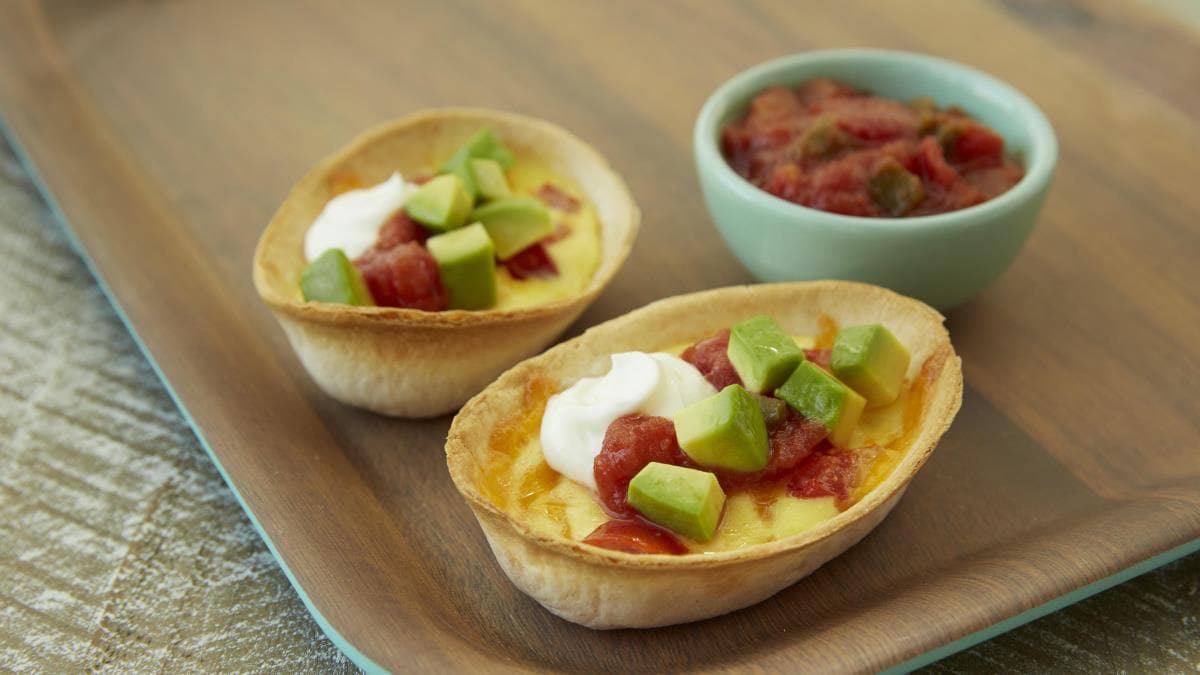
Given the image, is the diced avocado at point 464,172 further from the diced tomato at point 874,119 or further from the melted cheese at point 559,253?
the diced tomato at point 874,119

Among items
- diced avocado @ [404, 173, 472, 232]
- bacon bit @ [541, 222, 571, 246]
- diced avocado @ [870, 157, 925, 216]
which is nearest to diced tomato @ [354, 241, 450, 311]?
diced avocado @ [404, 173, 472, 232]

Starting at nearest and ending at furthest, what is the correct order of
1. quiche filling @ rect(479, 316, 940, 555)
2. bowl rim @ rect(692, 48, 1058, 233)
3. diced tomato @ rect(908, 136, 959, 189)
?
1. quiche filling @ rect(479, 316, 940, 555)
2. bowl rim @ rect(692, 48, 1058, 233)
3. diced tomato @ rect(908, 136, 959, 189)

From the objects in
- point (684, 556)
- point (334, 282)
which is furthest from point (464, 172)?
point (684, 556)

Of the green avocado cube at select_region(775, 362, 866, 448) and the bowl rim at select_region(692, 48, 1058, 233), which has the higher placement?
the bowl rim at select_region(692, 48, 1058, 233)

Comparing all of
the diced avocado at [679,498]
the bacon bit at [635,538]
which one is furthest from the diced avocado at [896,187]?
the bacon bit at [635,538]

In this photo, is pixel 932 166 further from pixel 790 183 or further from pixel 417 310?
pixel 417 310

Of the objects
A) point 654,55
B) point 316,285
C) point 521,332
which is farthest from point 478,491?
point 654,55

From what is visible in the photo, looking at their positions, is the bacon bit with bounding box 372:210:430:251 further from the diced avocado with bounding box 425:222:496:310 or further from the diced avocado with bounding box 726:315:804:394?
the diced avocado with bounding box 726:315:804:394
